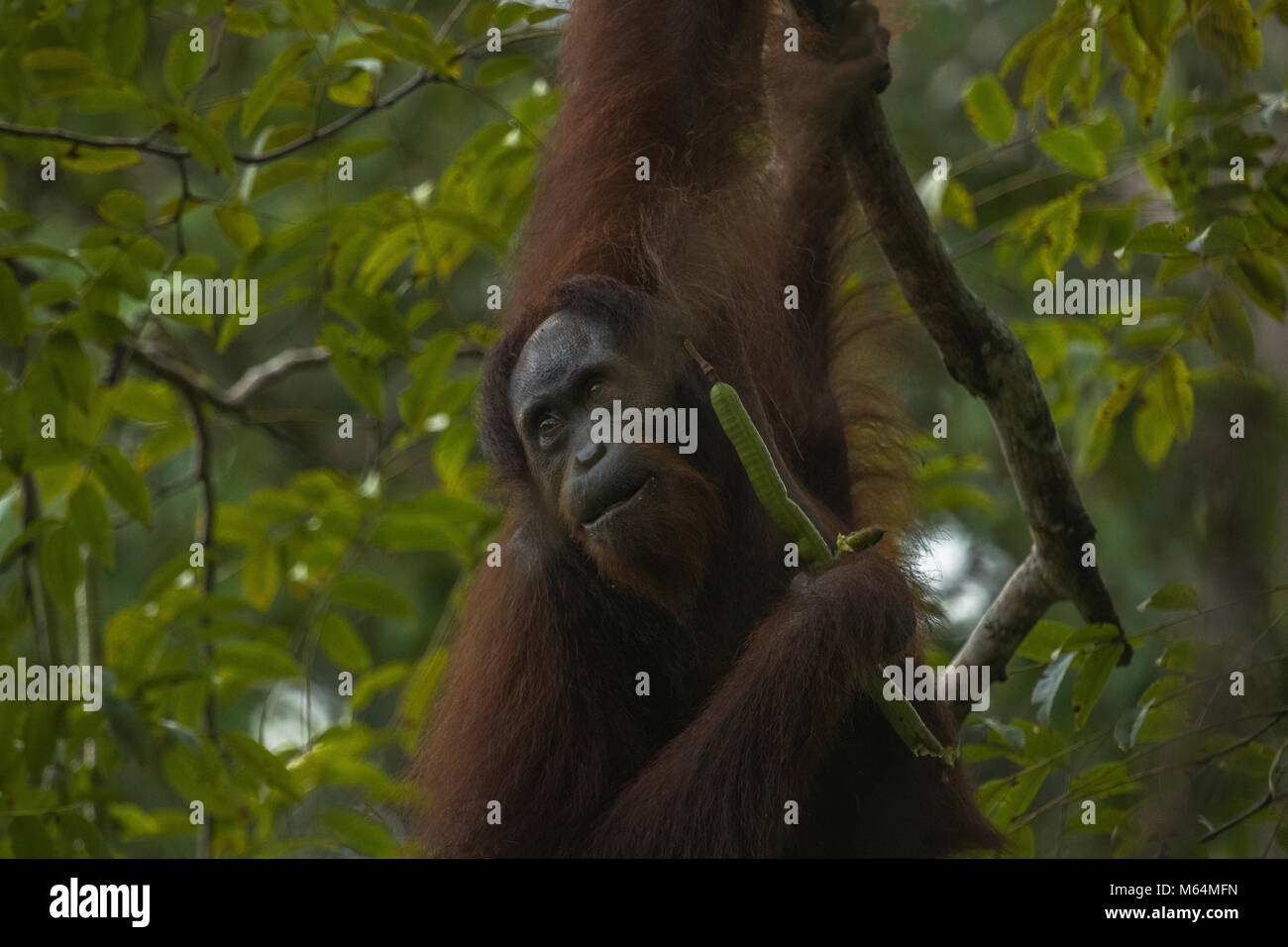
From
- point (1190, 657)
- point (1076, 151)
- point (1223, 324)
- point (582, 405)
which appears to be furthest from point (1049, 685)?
point (1076, 151)

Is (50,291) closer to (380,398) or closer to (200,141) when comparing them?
(200,141)

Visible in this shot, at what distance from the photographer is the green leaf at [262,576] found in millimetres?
4848

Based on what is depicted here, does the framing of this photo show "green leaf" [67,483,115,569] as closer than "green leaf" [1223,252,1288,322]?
No

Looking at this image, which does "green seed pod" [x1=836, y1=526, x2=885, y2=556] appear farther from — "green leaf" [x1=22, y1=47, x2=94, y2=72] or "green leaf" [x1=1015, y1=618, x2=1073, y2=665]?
"green leaf" [x1=22, y1=47, x2=94, y2=72]

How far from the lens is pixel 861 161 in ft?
10.9

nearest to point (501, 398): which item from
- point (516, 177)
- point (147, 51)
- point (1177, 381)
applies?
point (516, 177)

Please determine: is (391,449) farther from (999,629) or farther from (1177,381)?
(1177,381)

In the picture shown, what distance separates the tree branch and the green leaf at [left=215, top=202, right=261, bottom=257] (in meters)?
1.80

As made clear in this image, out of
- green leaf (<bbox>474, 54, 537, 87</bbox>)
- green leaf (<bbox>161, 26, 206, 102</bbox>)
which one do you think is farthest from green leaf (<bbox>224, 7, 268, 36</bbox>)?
green leaf (<bbox>474, 54, 537, 87</bbox>)

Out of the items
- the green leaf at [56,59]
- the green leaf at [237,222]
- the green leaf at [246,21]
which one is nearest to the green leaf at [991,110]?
the green leaf at [246,21]

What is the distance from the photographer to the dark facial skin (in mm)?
3346

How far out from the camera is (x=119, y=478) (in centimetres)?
415
